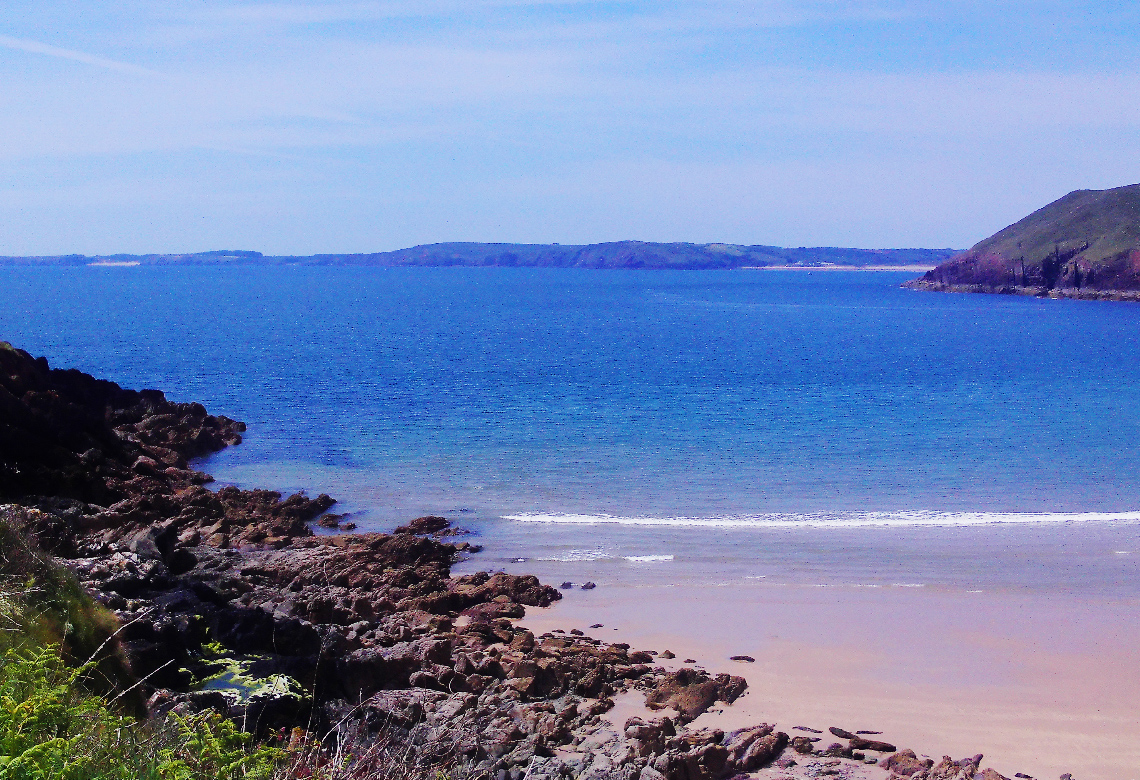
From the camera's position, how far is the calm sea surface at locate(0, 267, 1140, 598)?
19172 mm

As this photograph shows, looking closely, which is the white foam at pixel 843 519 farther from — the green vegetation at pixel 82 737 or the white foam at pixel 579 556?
the green vegetation at pixel 82 737

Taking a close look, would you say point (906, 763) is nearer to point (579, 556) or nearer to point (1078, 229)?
point (579, 556)

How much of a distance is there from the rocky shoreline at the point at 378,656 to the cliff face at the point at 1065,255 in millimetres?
132491

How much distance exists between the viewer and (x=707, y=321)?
93562mm

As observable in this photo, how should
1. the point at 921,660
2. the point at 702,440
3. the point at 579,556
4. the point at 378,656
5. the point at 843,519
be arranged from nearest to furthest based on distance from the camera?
1. the point at 378,656
2. the point at 921,660
3. the point at 579,556
4. the point at 843,519
5. the point at 702,440

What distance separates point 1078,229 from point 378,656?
525 ft

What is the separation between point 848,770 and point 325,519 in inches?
527

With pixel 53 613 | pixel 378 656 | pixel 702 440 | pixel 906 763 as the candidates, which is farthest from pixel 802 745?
pixel 702 440

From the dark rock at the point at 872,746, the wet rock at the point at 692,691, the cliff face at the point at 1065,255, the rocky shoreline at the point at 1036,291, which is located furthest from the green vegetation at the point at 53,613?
the cliff face at the point at 1065,255

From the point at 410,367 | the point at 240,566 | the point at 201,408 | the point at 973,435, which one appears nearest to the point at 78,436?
the point at 240,566

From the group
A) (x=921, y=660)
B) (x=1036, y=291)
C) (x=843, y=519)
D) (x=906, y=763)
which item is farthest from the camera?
(x=1036, y=291)

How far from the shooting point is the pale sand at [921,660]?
1112 centimetres

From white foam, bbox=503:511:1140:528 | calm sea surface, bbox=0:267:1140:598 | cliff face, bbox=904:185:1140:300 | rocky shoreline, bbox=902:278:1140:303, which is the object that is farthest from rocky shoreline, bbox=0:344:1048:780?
cliff face, bbox=904:185:1140:300

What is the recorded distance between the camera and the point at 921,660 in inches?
534
